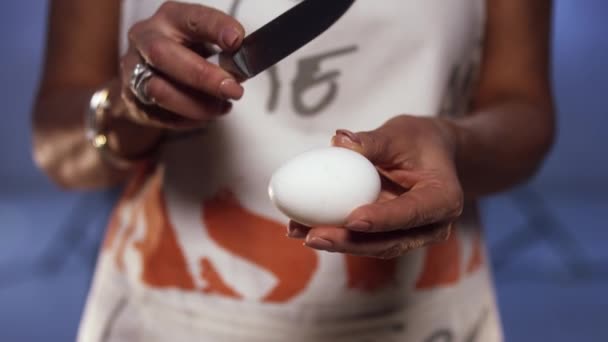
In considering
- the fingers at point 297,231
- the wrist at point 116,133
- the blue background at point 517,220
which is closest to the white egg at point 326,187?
the fingers at point 297,231

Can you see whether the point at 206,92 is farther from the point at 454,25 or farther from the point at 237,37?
the point at 454,25

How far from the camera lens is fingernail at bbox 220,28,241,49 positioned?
0.36m

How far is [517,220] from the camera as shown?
1.62m

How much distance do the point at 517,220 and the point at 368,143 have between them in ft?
4.38

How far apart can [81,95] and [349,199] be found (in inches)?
10.7

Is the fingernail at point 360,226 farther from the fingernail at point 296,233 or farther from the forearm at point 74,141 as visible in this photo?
the forearm at point 74,141

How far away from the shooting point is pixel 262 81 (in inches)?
20.3

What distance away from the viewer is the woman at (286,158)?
0.52 metres

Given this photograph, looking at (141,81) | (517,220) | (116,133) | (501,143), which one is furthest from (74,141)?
(517,220)

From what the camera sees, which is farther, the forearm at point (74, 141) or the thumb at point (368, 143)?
the forearm at point (74, 141)

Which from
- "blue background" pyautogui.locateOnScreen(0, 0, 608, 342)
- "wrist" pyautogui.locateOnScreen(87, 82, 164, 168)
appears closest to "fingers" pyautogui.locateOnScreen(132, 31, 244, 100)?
"wrist" pyautogui.locateOnScreen(87, 82, 164, 168)

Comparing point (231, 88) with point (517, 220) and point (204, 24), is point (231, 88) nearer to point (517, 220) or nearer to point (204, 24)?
point (204, 24)

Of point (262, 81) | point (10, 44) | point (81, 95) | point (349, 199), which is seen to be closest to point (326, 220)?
point (349, 199)

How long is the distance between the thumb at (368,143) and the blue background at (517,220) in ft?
3.69
